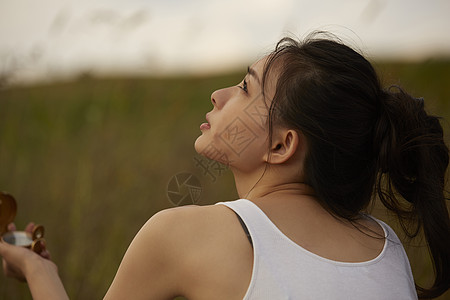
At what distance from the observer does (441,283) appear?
1.49 metres

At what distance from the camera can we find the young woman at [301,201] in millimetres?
1059

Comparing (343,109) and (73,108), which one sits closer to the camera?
(343,109)

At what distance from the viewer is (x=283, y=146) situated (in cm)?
132

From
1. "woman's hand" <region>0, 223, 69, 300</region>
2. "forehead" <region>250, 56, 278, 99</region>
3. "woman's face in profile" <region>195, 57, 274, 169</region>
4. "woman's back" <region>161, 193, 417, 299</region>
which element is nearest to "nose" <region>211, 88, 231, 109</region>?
"woman's face in profile" <region>195, 57, 274, 169</region>

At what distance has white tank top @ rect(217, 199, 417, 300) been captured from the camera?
102 cm

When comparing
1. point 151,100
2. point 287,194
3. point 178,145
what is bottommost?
point 178,145

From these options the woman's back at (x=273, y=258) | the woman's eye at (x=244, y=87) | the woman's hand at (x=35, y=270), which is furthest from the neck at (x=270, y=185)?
the woman's hand at (x=35, y=270)

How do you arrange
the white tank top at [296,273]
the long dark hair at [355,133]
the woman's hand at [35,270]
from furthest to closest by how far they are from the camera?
the woman's hand at [35,270] → the long dark hair at [355,133] → the white tank top at [296,273]

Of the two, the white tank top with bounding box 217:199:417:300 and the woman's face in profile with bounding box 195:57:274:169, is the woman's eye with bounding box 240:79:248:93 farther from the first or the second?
the white tank top with bounding box 217:199:417:300

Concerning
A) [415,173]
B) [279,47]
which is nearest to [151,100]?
[279,47]

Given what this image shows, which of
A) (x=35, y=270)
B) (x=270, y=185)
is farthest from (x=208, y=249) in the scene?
(x=35, y=270)

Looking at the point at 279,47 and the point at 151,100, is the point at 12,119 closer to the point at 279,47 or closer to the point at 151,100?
the point at 151,100

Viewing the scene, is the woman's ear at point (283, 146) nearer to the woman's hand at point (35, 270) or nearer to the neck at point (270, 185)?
the neck at point (270, 185)

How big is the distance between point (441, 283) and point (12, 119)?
2.27 metres
